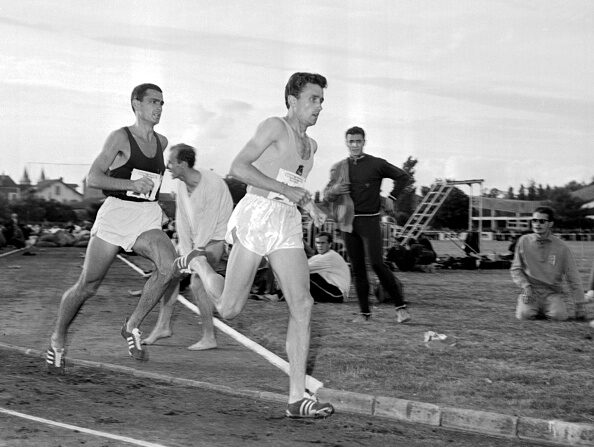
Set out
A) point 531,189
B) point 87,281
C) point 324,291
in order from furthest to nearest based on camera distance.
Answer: point 531,189 → point 324,291 → point 87,281

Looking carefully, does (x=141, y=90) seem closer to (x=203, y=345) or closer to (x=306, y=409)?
(x=203, y=345)

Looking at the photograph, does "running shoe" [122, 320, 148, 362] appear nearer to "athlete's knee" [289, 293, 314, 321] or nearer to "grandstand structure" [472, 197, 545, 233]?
"athlete's knee" [289, 293, 314, 321]

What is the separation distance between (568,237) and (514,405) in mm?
72677

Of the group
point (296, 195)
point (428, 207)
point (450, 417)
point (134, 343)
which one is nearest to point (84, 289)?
point (134, 343)

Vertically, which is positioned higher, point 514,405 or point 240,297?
point 240,297

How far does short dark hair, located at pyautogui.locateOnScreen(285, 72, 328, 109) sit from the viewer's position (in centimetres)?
582

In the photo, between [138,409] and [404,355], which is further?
[404,355]

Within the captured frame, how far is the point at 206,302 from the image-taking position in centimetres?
864

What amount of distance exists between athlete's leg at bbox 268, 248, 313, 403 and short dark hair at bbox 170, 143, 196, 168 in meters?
2.92

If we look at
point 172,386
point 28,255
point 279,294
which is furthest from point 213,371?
point 28,255

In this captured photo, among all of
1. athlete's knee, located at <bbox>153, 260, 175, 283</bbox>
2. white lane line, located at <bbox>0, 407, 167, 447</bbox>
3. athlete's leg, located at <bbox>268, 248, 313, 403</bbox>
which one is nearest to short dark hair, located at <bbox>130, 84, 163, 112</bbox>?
athlete's knee, located at <bbox>153, 260, 175, 283</bbox>

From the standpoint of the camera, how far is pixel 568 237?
75812 millimetres

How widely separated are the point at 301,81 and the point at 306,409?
6.62 ft

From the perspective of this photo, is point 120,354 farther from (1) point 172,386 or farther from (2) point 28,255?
(2) point 28,255
